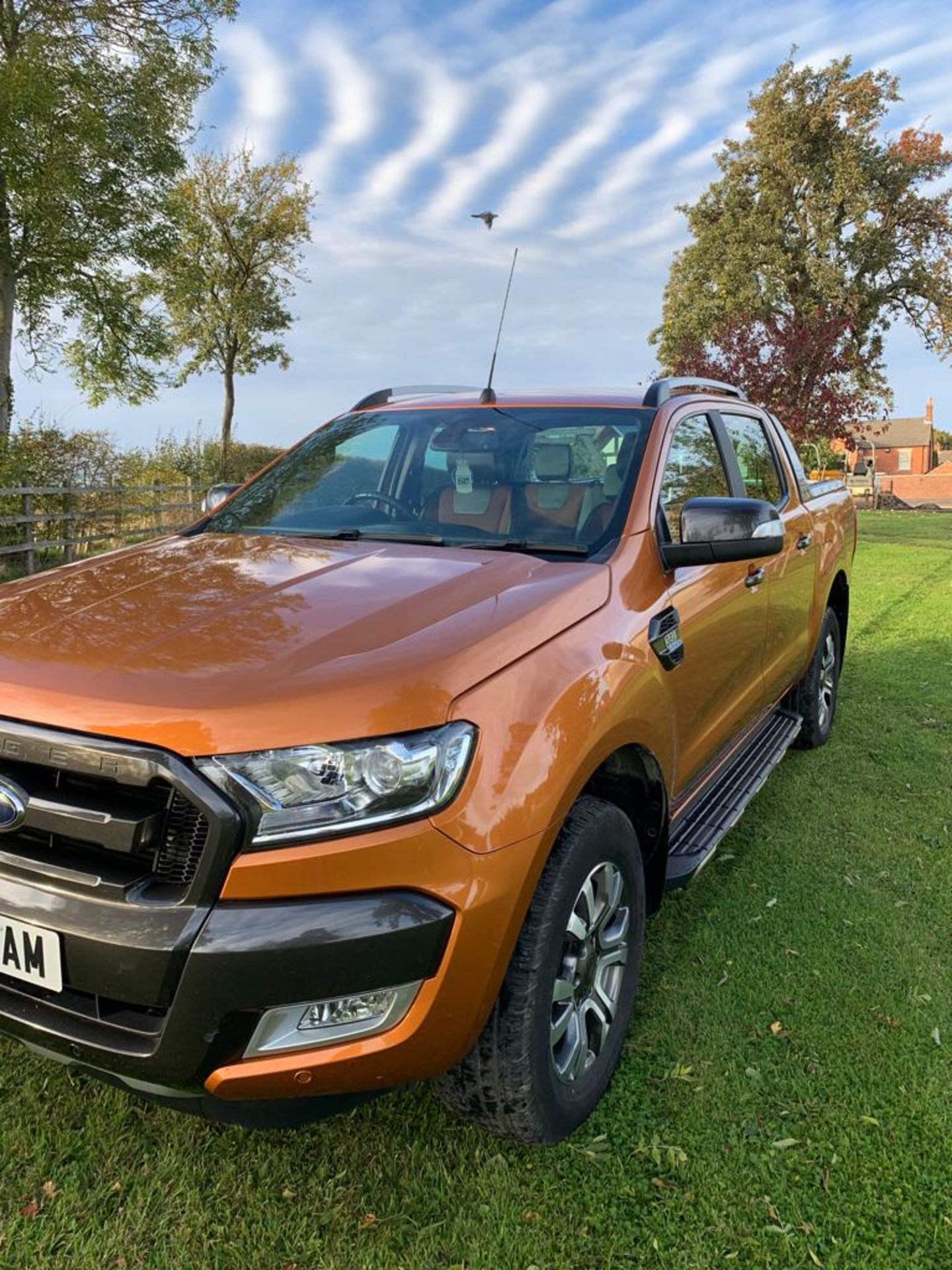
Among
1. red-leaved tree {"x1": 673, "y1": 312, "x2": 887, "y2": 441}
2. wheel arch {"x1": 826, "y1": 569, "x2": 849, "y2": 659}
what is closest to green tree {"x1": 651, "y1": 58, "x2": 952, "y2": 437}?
red-leaved tree {"x1": 673, "y1": 312, "x2": 887, "y2": 441}

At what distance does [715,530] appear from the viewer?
2541mm

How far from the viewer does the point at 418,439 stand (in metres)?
3.26

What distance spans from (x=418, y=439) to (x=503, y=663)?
1.66m

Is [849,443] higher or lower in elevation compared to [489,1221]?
higher

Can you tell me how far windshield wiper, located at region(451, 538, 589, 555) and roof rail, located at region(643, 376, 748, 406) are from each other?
825mm

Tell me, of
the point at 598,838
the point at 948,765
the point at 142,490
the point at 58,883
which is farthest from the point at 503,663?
the point at 142,490

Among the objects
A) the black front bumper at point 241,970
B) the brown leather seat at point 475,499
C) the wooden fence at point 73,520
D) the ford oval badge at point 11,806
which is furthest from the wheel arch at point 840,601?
the wooden fence at point 73,520

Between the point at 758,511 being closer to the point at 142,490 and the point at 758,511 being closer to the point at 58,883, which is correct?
the point at 58,883

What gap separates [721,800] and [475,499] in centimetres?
148

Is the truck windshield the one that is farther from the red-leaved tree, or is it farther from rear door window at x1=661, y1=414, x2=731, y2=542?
the red-leaved tree

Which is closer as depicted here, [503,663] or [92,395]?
[503,663]

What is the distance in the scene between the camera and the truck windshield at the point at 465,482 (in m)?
2.71

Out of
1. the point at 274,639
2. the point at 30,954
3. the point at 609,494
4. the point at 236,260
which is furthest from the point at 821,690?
the point at 236,260

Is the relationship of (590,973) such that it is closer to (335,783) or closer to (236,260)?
(335,783)
